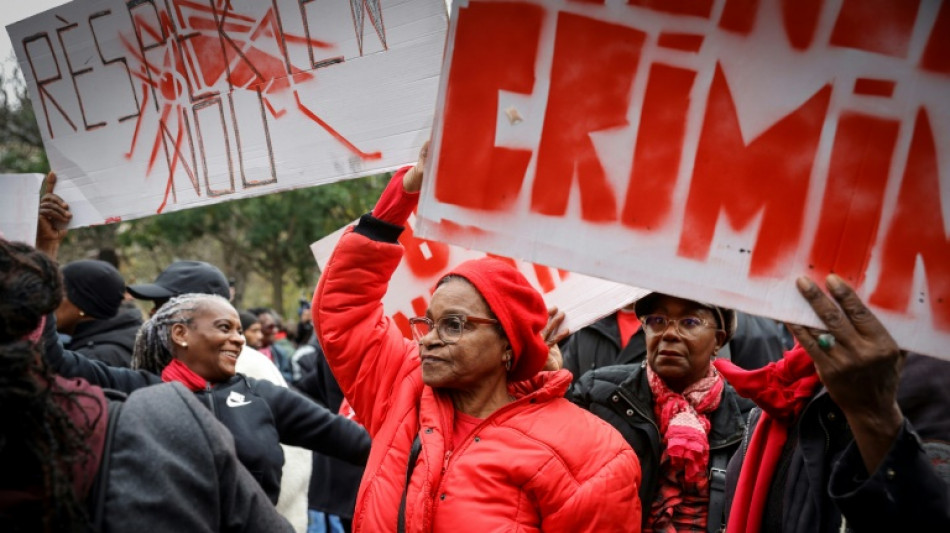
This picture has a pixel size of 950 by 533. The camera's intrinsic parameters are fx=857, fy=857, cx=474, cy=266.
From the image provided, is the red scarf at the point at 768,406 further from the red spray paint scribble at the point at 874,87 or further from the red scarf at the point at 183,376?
the red scarf at the point at 183,376

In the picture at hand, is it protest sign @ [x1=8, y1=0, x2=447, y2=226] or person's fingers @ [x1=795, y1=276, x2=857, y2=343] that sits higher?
Result: protest sign @ [x1=8, y1=0, x2=447, y2=226]

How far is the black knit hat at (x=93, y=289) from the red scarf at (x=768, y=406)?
9.10ft

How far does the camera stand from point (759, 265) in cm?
177

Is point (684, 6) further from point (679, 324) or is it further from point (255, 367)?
point (255, 367)

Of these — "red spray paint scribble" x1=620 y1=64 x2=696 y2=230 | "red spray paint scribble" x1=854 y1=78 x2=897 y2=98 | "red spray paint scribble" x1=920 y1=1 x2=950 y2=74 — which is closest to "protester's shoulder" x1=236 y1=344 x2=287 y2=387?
"red spray paint scribble" x1=620 y1=64 x2=696 y2=230

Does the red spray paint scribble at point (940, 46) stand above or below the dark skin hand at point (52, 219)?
above

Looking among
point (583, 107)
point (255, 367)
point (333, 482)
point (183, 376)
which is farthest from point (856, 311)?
point (333, 482)

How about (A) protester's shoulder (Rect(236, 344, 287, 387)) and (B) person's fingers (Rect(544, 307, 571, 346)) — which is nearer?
(B) person's fingers (Rect(544, 307, 571, 346))

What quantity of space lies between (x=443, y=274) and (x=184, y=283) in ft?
4.77

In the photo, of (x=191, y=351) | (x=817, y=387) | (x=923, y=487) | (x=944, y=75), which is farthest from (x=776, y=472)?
(x=191, y=351)

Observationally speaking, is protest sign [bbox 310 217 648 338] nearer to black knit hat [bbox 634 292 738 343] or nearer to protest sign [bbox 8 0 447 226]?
black knit hat [bbox 634 292 738 343]

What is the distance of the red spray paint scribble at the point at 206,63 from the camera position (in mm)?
2740

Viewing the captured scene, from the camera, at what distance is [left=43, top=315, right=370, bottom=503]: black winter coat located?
3.04 metres

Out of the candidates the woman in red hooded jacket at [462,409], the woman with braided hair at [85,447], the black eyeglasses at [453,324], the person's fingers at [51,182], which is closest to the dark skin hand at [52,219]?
the person's fingers at [51,182]
